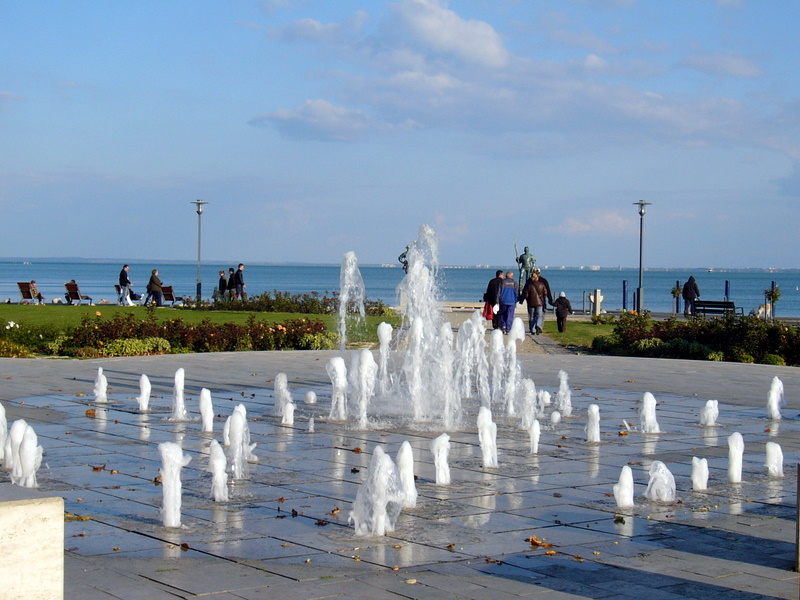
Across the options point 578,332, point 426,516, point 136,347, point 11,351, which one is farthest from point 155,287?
point 426,516

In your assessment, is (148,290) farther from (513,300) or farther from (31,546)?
(31,546)

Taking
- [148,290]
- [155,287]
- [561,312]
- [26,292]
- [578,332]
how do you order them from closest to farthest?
[578,332], [561,312], [155,287], [148,290], [26,292]

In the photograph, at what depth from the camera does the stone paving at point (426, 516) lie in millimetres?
5395

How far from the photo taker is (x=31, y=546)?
4.34 metres

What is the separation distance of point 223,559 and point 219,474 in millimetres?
1658

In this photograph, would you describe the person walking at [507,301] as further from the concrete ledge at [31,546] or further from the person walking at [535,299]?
the concrete ledge at [31,546]

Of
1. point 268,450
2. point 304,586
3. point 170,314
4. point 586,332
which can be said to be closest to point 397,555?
point 304,586

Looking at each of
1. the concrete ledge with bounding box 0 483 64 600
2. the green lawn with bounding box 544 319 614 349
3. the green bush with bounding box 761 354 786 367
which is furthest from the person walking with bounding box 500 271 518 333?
the concrete ledge with bounding box 0 483 64 600

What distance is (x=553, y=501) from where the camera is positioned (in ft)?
24.8

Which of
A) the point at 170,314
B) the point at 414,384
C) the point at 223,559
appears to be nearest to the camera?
the point at 223,559

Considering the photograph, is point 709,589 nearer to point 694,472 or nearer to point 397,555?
point 397,555

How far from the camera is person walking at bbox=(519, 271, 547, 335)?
84.8 ft

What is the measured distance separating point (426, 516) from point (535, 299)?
19.2 metres

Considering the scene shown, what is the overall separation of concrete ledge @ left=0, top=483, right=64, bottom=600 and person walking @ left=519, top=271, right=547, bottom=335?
2192 cm
